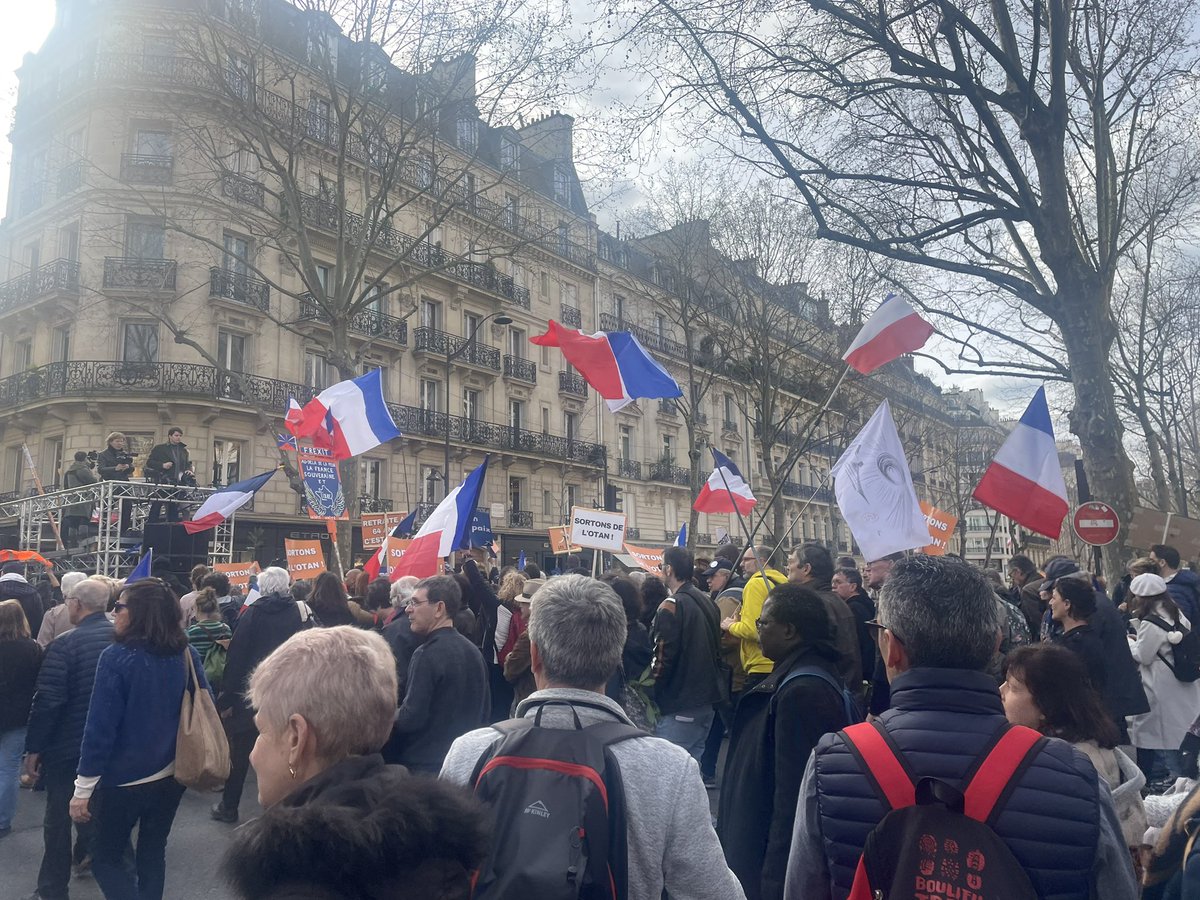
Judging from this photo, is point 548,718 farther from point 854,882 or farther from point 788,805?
point 788,805

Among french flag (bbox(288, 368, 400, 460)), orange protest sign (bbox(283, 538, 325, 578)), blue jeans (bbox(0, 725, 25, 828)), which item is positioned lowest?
blue jeans (bbox(0, 725, 25, 828))

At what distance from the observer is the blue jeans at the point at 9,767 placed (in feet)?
19.8

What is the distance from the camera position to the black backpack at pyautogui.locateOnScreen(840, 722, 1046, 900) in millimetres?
1723

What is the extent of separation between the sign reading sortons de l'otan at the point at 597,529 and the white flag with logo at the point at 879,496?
17.8ft

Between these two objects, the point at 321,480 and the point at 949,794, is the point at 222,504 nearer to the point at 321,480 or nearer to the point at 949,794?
the point at 321,480

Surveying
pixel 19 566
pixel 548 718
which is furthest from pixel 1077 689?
pixel 19 566

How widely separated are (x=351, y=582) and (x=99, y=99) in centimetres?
2161

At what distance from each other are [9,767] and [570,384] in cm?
3125

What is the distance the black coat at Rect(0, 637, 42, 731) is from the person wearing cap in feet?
24.4

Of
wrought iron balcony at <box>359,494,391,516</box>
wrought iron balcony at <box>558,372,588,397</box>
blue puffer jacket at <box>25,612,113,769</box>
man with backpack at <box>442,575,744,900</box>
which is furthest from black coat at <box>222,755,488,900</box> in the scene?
wrought iron balcony at <box>558,372,588,397</box>

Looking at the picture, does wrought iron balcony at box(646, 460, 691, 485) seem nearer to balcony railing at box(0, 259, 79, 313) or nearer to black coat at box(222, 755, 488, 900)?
balcony railing at box(0, 259, 79, 313)

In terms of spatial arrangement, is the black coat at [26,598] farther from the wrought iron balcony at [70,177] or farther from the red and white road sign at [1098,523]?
the wrought iron balcony at [70,177]

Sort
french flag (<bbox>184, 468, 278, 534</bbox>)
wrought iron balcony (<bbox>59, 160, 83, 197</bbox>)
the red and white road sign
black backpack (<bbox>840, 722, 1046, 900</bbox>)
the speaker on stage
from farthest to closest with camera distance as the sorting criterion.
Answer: wrought iron balcony (<bbox>59, 160, 83, 197</bbox>) < the speaker on stage < french flag (<bbox>184, 468, 278, 534</bbox>) < the red and white road sign < black backpack (<bbox>840, 722, 1046, 900</bbox>)

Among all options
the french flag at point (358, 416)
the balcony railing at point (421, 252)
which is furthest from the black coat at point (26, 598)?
the balcony railing at point (421, 252)
